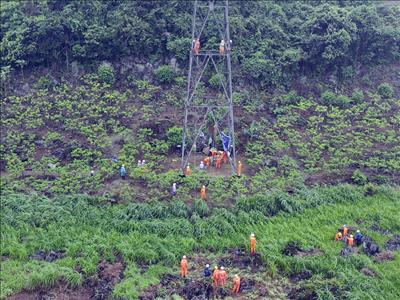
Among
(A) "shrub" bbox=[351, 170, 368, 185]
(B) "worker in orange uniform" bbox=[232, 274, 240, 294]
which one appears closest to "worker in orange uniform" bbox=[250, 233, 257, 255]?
(B) "worker in orange uniform" bbox=[232, 274, 240, 294]

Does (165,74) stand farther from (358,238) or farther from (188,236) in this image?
(358,238)

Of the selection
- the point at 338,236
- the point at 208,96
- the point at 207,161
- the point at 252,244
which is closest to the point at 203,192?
the point at 207,161

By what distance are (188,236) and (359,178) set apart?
8893mm

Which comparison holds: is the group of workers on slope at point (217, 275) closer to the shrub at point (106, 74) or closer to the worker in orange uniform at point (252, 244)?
the worker in orange uniform at point (252, 244)

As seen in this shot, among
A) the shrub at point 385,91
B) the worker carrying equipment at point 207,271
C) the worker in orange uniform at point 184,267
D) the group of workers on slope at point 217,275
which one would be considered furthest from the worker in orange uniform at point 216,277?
the shrub at point 385,91

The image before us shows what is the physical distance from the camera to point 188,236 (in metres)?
20.7

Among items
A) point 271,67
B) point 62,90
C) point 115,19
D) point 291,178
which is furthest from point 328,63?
point 62,90

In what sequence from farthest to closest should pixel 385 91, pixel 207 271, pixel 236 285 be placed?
1. pixel 385 91
2. pixel 207 271
3. pixel 236 285

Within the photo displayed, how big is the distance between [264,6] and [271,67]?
6058mm

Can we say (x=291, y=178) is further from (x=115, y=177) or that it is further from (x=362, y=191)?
(x=115, y=177)

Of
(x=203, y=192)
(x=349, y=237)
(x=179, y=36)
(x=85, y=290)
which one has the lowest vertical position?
(x=85, y=290)

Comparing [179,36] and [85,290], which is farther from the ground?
[179,36]

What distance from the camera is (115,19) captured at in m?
32.8

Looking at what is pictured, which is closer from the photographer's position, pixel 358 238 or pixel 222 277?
pixel 222 277
